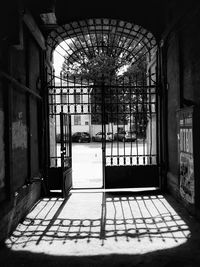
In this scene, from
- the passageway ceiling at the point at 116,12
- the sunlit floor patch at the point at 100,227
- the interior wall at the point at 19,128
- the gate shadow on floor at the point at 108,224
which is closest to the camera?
the sunlit floor patch at the point at 100,227

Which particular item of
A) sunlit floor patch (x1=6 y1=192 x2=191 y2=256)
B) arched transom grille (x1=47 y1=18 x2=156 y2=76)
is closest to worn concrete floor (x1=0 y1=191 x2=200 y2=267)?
sunlit floor patch (x1=6 y1=192 x2=191 y2=256)

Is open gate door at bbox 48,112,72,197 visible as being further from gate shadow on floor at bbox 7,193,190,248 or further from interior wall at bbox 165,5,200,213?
interior wall at bbox 165,5,200,213

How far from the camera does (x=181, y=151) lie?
6859 millimetres

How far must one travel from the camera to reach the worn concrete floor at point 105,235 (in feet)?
14.5

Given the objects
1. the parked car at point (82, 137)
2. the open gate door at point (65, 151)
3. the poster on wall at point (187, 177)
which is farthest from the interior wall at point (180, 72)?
the parked car at point (82, 137)

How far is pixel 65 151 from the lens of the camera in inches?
339

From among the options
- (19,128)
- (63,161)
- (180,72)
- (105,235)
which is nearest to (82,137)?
(63,161)

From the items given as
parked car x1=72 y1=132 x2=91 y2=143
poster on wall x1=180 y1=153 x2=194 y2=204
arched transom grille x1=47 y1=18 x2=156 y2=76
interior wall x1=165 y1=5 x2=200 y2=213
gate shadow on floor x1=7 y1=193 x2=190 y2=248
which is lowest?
gate shadow on floor x1=7 y1=193 x2=190 y2=248

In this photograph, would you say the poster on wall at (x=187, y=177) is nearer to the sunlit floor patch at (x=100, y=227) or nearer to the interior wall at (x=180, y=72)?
the interior wall at (x=180, y=72)

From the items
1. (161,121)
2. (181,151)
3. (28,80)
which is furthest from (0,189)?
(161,121)

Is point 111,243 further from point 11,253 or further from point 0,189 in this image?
point 0,189

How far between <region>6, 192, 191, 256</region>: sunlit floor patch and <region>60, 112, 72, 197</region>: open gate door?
1.52ft

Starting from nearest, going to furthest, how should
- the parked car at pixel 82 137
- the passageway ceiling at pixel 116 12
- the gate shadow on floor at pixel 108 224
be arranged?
the gate shadow on floor at pixel 108 224, the passageway ceiling at pixel 116 12, the parked car at pixel 82 137

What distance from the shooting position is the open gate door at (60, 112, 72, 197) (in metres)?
8.29
